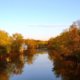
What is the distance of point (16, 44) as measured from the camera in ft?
207

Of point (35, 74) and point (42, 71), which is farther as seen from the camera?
point (42, 71)

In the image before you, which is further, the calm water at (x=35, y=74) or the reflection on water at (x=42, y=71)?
the calm water at (x=35, y=74)

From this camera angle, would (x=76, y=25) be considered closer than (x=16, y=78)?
No

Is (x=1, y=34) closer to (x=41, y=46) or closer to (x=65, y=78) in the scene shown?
(x=65, y=78)

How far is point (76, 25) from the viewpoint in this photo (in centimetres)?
4222

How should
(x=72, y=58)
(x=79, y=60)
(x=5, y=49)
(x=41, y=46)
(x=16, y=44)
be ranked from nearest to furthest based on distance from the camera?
(x=79, y=60)
(x=72, y=58)
(x=5, y=49)
(x=16, y=44)
(x=41, y=46)

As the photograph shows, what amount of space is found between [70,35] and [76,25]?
193cm

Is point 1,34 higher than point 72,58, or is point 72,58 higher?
point 1,34

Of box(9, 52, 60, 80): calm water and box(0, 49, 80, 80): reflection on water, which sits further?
box(9, 52, 60, 80): calm water

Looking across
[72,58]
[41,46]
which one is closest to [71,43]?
[72,58]

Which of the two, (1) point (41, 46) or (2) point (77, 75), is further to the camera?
(1) point (41, 46)

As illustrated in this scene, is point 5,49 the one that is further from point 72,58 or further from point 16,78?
point 16,78

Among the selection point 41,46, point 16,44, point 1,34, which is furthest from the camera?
point 41,46

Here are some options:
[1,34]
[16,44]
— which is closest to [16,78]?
[1,34]
